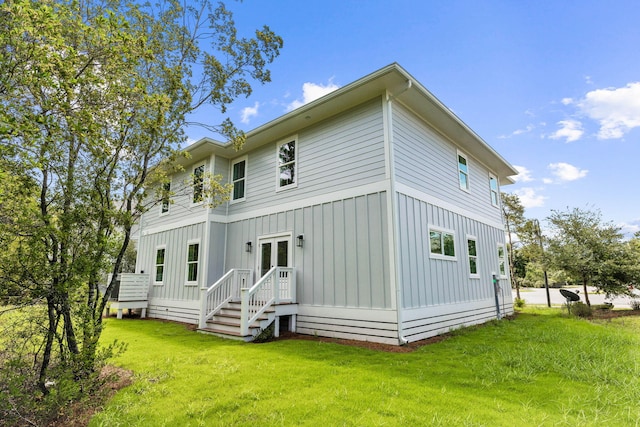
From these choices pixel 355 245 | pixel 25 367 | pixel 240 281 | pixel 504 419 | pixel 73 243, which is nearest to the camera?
pixel 504 419

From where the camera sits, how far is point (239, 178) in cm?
1087

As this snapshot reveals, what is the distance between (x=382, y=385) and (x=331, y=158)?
5.60m

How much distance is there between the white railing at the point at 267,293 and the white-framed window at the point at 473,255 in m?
5.72

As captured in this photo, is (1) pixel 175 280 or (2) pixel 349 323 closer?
(2) pixel 349 323

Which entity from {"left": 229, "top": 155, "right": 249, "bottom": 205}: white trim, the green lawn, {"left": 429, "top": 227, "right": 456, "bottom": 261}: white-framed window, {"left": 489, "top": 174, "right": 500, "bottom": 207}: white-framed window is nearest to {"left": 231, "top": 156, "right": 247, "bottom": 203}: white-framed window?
{"left": 229, "top": 155, "right": 249, "bottom": 205}: white trim

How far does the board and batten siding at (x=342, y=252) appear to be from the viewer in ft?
22.5

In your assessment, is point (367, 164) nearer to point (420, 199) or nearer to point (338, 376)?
point (420, 199)

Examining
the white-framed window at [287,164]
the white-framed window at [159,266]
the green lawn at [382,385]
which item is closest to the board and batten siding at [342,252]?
the white-framed window at [287,164]

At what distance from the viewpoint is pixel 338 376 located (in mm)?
4312

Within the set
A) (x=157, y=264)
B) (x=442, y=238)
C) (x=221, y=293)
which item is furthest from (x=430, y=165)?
(x=157, y=264)

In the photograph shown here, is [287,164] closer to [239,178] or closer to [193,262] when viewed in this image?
[239,178]

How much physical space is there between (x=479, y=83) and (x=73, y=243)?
11879mm

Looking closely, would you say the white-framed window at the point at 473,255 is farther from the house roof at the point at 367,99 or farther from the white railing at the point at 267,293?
the white railing at the point at 267,293

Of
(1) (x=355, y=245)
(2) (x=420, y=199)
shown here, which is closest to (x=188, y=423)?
(1) (x=355, y=245)
